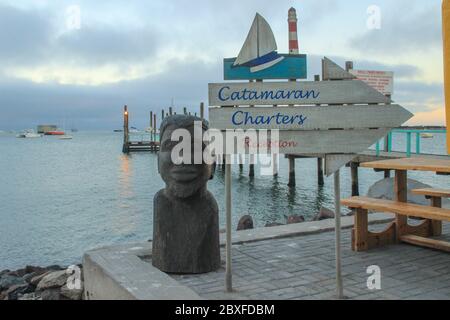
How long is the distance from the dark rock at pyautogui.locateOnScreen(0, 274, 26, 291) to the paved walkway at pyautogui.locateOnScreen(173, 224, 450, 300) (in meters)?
3.83

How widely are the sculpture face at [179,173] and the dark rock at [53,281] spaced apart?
2.45m

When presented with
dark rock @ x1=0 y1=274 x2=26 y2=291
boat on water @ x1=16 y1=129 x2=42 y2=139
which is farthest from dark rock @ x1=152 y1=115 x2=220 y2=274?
boat on water @ x1=16 y1=129 x2=42 y2=139

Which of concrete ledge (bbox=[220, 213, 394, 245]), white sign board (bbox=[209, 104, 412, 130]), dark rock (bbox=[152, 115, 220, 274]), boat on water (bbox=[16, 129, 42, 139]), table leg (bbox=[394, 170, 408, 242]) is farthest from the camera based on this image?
boat on water (bbox=[16, 129, 42, 139])

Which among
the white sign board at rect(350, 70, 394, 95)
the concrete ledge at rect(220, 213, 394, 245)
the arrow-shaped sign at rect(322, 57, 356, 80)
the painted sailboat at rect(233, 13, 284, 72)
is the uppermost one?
the white sign board at rect(350, 70, 394, 95)

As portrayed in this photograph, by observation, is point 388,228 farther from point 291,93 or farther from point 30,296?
point 30,296

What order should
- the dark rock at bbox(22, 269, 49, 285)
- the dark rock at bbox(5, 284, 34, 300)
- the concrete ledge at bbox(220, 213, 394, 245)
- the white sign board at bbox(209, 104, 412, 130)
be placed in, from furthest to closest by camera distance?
the dark rock at bbox(22, 269, 49, 285) < the dark rock at bbox(5, 284, 34, 300) < the concrete ledge at bbox(220, 213, 394, 245) < the white sign board at bbox(209, 104, 412, 130)

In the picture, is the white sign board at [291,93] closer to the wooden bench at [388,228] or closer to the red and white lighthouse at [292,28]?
the wooden bench at [388,228]

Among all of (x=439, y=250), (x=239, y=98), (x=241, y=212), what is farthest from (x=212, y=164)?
(x=241, y=212)

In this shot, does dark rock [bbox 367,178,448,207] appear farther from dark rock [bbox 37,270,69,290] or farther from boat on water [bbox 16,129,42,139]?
boat on water [bbox 16,129,42,139]

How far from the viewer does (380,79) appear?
20.6 metres

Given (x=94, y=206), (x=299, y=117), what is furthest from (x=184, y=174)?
(x=94, y=206)

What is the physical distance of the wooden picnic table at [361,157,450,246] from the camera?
5.09 m

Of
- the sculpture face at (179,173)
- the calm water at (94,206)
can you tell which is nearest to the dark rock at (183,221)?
the sculpture face at (179,173)
